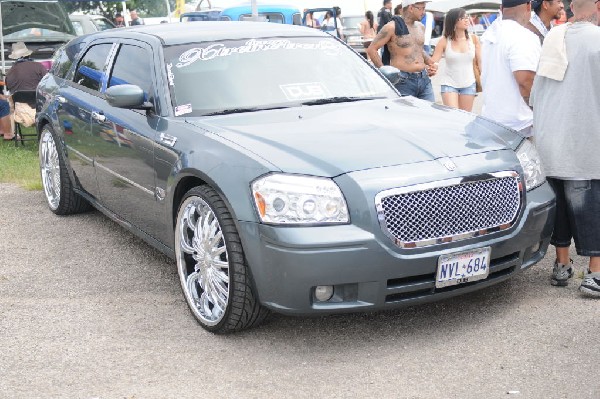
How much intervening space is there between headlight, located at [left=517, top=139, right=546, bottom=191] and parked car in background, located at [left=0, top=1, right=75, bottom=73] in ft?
35.1

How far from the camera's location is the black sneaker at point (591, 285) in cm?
483

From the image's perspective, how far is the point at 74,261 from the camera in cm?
598

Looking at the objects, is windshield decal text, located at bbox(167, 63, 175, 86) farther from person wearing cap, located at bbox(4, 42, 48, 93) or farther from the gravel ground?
person wearing cap, located at bbox(4, 42, 48, 93)

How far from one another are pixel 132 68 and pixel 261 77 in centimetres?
101

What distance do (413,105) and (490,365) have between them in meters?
1.99

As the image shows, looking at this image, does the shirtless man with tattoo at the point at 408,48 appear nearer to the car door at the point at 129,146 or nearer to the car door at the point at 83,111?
the car door at the point at 83,111

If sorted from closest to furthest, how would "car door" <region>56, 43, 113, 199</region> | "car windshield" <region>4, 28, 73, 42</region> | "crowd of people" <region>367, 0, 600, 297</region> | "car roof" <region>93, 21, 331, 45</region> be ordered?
"crowd of people" <region>367, 0, 600, 297</region> → "car roof" <region>93, 21, 331, 45</region> → "car door" <region>56, 43, 113, 199</region> → "car windshield" <region>4, 28, 73, 42</region>

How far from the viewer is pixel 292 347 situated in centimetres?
433

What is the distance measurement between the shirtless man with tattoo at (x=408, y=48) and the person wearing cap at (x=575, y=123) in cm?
355

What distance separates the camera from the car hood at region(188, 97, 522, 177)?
13.9ft

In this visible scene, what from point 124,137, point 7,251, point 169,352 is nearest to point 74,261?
point 7,251

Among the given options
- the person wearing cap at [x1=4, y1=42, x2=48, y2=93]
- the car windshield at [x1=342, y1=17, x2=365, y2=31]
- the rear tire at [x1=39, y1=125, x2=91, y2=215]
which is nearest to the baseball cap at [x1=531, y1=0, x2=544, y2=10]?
the rear tire at [x1=39, y1=125, x2=91, y2=215]

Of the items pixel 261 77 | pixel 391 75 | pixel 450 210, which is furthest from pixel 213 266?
pixel 391 75

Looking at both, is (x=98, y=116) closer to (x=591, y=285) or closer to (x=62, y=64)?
(x=62, y=64)
